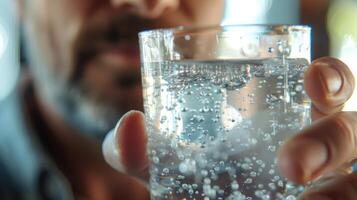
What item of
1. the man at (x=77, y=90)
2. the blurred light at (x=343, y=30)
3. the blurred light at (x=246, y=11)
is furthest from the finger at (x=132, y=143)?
the blurred light at (x=343, y=30)

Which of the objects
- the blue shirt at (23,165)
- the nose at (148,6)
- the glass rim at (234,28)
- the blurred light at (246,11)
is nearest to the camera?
the glass rim at (234,28)

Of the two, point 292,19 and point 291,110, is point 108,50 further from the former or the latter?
point 292,19

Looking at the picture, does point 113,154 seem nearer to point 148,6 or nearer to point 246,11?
point 148,6

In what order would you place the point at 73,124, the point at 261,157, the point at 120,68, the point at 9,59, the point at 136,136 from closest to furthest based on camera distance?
the point at 261,157 → the point at 136,136 → the point at 120,68 → the point at 73,124 → the point at 9,59

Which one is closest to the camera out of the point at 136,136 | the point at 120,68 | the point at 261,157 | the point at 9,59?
the point at 261,157

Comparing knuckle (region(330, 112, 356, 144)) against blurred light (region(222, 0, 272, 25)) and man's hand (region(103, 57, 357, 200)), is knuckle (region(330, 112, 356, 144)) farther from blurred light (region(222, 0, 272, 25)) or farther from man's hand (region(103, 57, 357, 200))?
blurred light (region(222, 0, 272, 25))

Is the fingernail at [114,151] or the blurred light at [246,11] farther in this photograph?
the blurred light at [246,11]

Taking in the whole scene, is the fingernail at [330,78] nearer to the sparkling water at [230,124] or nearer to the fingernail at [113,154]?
the sparkling water at [230,124]

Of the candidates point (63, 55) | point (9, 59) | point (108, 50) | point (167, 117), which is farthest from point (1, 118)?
point (167, 117)
